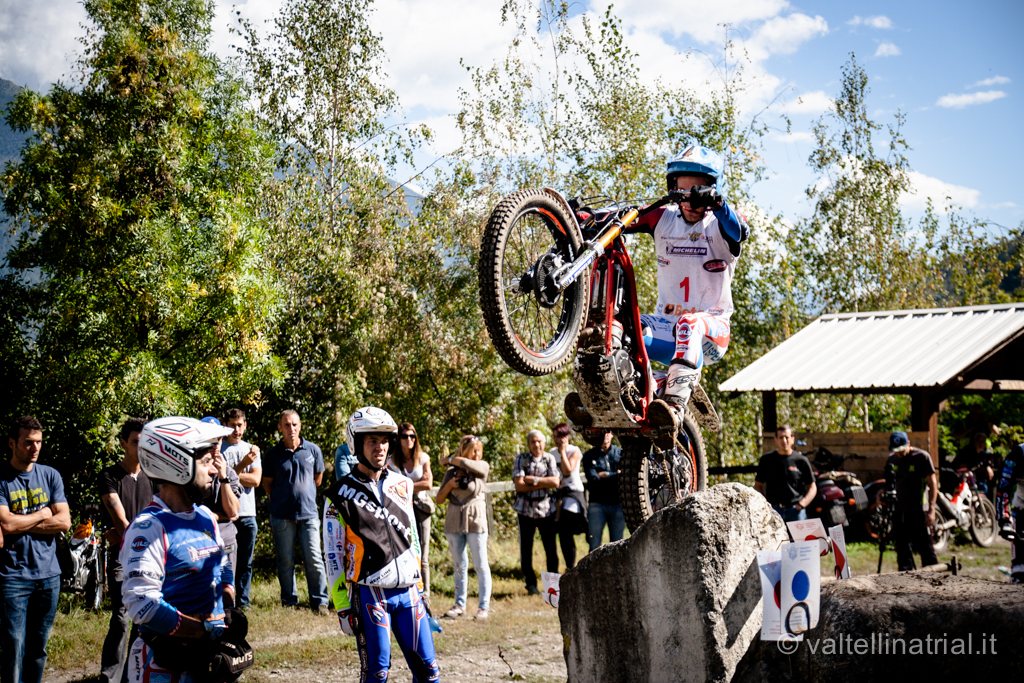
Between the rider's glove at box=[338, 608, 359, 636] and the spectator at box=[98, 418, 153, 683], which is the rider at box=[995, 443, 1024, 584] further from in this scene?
the spectator at box=[98, 418, 153, 683]

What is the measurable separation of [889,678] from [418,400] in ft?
38.9

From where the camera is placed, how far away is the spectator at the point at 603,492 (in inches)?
375

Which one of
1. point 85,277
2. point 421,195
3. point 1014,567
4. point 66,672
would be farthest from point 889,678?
point 421,195

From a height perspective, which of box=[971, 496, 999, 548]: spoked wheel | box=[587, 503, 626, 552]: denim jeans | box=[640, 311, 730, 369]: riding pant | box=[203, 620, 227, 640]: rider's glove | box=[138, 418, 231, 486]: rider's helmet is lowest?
box=[971, 496, 999, 548]: spoked wheel

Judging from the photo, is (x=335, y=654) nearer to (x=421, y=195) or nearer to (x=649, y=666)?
(x=649, y=666)

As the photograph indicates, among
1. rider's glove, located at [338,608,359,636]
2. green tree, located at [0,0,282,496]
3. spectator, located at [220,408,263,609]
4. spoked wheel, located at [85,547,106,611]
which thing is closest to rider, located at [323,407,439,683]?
rider's glove, located at [338,608,359,636]

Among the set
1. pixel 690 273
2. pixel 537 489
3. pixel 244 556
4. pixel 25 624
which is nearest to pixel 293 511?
pixel 244 556

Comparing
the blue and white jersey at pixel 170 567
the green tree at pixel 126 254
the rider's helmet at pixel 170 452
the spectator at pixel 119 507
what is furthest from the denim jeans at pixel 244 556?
the rider's helmet at pixel 170 452

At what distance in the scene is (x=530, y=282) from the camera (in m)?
4.63

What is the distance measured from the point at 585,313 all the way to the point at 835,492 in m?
8.45

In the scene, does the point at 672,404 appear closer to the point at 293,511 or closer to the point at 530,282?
the point at 530,282

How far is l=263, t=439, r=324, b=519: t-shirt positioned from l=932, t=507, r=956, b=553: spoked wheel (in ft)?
30.7

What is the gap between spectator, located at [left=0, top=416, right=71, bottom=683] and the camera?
5.50 m

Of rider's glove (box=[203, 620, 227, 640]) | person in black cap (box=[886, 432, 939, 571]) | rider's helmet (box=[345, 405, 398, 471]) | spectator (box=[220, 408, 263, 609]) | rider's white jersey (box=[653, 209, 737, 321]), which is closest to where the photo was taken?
rider's glove (box=[203, 620, 227, 640])
